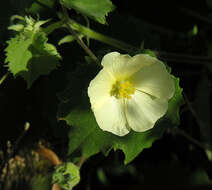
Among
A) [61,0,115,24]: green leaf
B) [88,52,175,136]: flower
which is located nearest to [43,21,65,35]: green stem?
[61,0,115,24]: green leaf

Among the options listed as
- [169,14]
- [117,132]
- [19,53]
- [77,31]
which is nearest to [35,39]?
[19,53]

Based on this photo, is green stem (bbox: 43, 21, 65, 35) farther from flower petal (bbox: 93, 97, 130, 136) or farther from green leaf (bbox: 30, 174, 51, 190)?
green leaf (bbox: 30, 174, 51, 190)

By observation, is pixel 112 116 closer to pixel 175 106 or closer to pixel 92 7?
pixel 175 106

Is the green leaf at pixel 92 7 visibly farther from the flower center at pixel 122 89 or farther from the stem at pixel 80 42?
the flower center at pixel 122 89

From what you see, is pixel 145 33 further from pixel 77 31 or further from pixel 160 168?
pixel 160 168

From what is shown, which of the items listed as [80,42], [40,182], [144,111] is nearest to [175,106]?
[144,111]

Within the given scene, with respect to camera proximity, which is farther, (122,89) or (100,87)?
(122,89)
